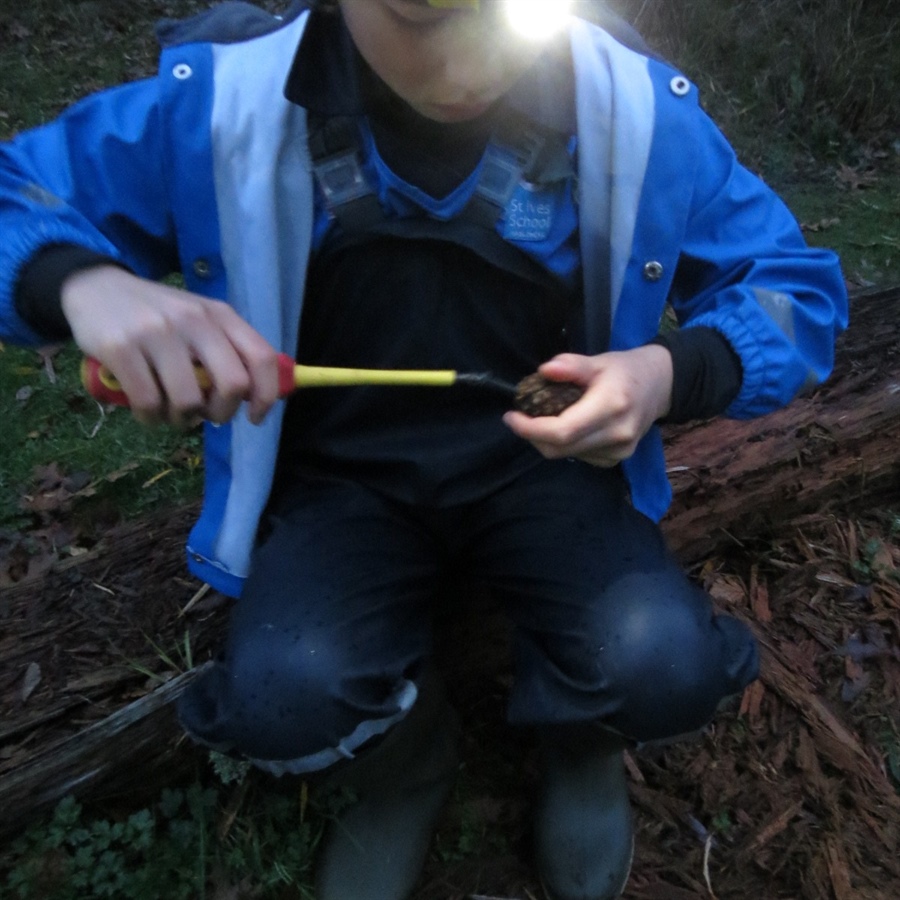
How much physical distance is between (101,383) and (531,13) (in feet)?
2.95

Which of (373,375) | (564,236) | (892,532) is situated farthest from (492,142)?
(892,532)

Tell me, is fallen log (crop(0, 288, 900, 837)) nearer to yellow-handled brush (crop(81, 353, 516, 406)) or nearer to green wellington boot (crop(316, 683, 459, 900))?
green wellington boot (crop(316, 683, 459, 900))

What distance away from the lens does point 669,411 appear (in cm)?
163

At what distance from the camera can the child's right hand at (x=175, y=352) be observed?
4.14 feet

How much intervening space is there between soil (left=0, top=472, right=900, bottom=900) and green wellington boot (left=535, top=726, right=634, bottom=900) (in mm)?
100

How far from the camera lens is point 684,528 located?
2.37 metres

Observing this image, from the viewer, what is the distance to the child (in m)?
1.50

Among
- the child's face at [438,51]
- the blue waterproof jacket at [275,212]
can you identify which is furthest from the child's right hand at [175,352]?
the child's face at [438,51]

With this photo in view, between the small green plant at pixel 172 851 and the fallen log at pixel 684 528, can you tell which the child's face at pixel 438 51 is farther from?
the small green plant at pixel 172 851

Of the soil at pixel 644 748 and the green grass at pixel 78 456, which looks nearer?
the soil at pixel 644 748

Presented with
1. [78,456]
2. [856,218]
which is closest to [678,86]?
[78,456]

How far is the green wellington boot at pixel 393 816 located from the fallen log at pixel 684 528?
28cm

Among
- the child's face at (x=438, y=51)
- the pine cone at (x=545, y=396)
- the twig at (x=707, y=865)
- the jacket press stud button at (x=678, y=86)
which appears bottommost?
the twig at (x=707, y=865)

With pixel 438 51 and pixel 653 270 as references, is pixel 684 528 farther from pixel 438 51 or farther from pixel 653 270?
pixel 438 51
